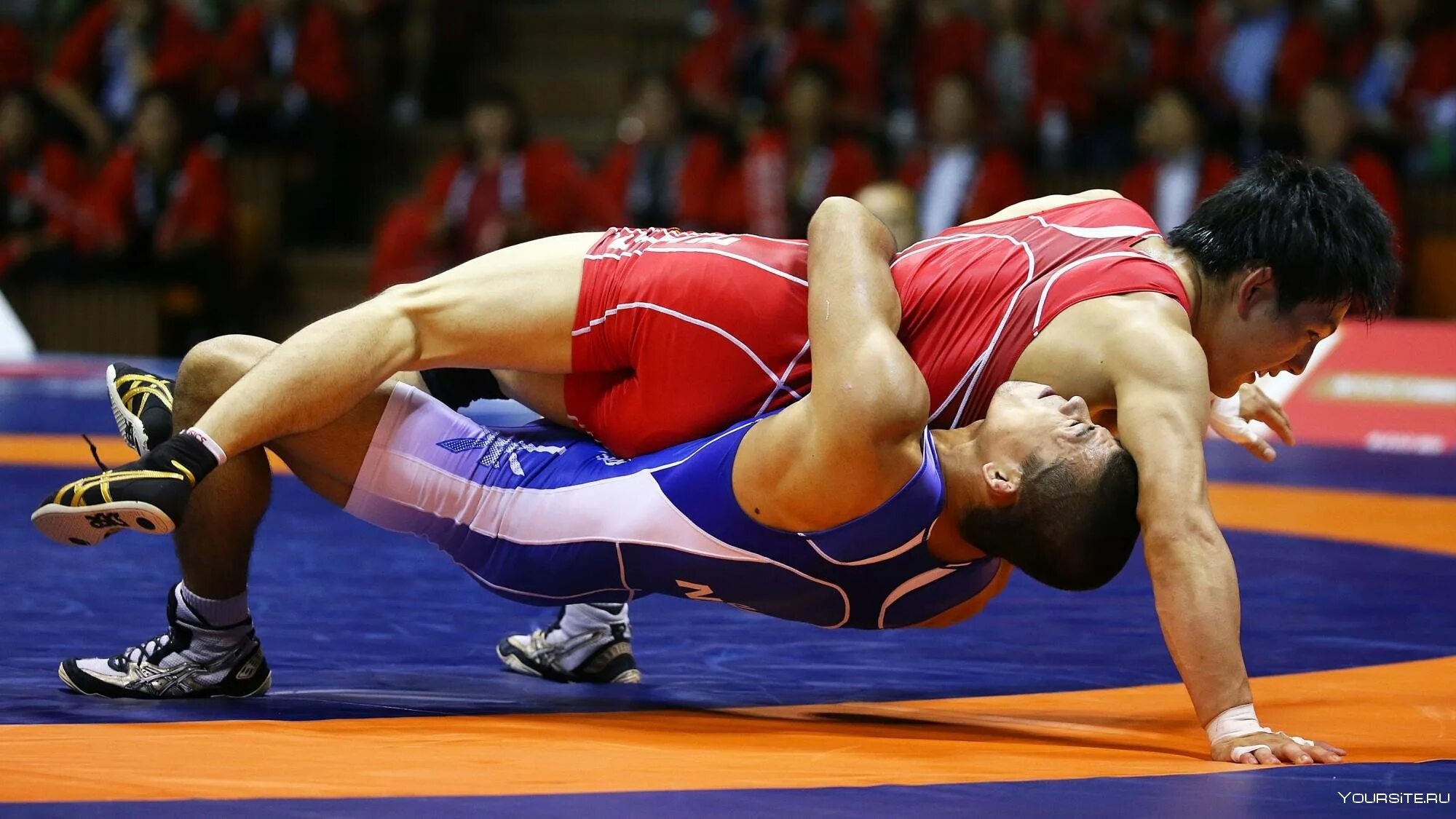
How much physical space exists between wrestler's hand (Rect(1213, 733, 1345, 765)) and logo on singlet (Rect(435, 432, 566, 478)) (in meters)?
1.19

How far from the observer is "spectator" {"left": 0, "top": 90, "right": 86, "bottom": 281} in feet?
35.4

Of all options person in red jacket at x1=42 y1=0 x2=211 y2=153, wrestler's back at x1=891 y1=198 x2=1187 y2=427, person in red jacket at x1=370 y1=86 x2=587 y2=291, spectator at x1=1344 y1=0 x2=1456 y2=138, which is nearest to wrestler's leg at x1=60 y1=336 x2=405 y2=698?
wrestler's back at x1=891 y1=198 x2=1187 y2=427

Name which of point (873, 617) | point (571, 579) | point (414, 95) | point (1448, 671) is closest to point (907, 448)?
point (873, 617)

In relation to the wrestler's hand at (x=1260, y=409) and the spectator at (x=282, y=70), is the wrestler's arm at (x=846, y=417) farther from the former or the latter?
the spectator at (x=282, y=70)

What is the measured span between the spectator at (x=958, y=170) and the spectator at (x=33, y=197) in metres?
4.89

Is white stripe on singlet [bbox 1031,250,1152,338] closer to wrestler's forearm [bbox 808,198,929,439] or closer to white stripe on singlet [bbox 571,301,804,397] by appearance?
wrestler's forearm [bbox 808,198,929,439]

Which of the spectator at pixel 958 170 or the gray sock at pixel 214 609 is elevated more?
the spectator at pixel 958 170

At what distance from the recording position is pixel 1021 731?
3.00 meters

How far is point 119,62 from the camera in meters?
11.8

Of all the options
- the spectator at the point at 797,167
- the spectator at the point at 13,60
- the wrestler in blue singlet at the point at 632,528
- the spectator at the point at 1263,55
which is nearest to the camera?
the wrestler in blue singlet at the point at 632,528

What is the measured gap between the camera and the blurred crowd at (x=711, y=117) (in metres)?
9.35

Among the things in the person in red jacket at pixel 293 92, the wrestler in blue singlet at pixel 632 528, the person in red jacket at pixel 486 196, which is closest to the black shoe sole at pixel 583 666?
the wrestler in blue singlet at pixel 632 528

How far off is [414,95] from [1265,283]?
973cm

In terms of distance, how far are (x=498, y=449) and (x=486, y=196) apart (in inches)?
291
